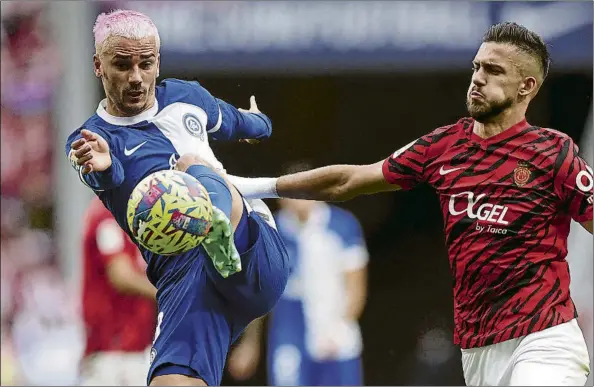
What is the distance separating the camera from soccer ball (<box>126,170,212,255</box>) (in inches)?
180

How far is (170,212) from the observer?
15.1 feet

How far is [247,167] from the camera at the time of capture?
677cm

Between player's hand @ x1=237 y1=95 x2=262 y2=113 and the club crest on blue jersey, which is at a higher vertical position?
the club crest on blue jersey

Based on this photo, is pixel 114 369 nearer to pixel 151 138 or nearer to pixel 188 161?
pixel 151 138

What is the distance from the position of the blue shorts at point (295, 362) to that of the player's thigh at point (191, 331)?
2.19 metres

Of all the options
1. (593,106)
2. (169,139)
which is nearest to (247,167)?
(169,139)

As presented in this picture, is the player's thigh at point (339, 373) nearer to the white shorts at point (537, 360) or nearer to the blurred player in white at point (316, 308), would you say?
the blurred player in white at point (316, 308)

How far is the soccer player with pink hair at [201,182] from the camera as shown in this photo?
4.90 m

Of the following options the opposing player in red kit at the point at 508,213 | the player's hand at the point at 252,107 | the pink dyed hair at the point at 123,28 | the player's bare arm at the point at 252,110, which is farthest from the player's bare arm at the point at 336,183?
the pink dyed hair at the point at 123,28

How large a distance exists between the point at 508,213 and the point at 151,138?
185cm

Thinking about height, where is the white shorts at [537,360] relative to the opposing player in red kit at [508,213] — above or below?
below

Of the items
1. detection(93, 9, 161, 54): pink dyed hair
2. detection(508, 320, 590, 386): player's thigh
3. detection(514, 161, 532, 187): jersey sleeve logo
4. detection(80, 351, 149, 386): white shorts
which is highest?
detection(93, 9, 161, 54): pink dyed hair

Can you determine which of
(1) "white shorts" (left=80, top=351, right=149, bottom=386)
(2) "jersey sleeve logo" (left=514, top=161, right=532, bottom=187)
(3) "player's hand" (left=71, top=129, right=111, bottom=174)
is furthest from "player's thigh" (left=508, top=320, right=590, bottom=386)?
(1) "white shorts" (left=80, top=351, right=149, bottom=386)

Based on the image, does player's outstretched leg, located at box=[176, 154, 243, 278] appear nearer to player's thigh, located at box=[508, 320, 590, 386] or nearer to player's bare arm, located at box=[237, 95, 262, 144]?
player's bare arm, located at box=[237, 95, 262, 144]
